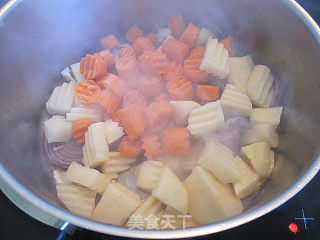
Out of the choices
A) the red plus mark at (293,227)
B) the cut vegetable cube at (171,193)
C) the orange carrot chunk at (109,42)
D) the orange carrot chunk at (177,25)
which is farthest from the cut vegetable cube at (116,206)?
the orange carrot chunk at (177,25)

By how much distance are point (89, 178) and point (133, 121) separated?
34cm

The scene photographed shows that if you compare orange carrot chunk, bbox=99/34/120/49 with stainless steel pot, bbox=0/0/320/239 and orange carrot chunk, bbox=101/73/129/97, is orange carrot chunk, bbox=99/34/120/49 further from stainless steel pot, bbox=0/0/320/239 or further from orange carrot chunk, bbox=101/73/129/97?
orange carrot chunk, bbox=101/73/129/97

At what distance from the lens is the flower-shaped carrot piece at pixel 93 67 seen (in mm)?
1621

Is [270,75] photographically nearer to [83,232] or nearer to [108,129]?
[108,129]

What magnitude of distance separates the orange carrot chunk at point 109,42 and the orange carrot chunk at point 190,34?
1.42 ft

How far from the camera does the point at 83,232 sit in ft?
4.07

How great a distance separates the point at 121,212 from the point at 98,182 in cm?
20

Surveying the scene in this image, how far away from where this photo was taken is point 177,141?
1.39m

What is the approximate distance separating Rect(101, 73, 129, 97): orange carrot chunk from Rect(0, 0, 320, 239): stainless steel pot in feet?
1.46

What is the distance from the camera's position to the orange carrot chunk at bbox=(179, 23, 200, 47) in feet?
5.83

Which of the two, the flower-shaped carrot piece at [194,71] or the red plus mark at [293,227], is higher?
the flower-shaped carrot piece at [194,71]

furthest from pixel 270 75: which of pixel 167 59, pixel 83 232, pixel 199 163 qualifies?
pixel 83 232

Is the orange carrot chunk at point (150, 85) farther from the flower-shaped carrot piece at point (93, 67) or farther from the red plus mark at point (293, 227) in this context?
the red plus mark at point (293, 227)

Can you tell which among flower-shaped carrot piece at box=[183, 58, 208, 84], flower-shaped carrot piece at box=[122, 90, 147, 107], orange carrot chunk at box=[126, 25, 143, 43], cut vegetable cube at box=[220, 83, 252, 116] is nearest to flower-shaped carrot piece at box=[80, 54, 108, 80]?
flower-shaped carrot piece at box=[122, 90, 147, 107]
